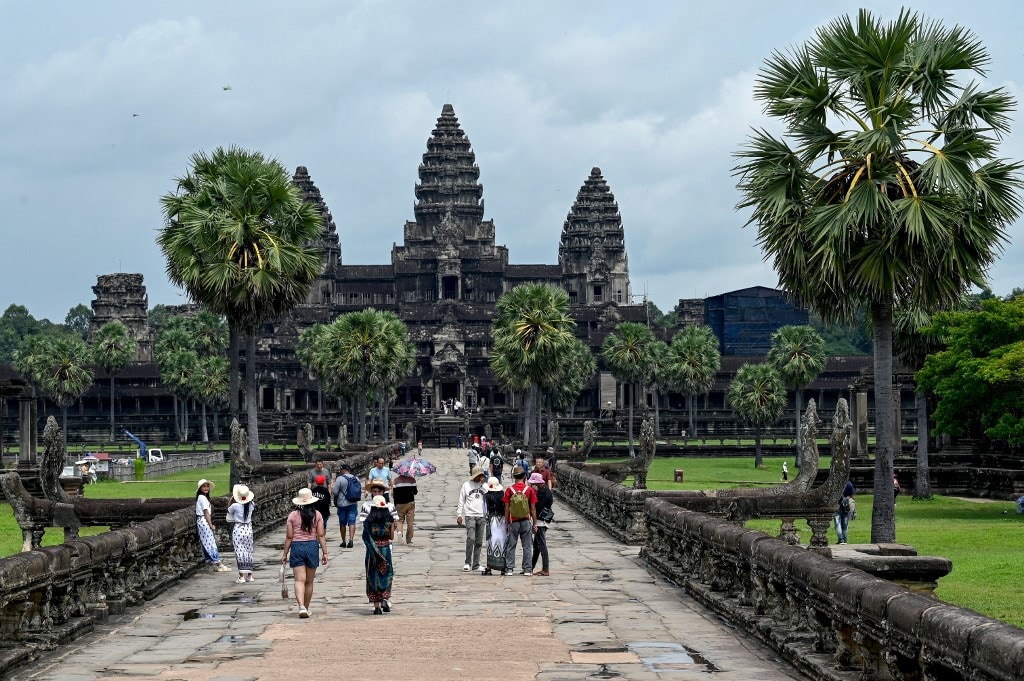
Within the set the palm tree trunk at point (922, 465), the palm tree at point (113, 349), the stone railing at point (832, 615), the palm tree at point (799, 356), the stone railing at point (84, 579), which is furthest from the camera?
the palm tree at point (113, 349)

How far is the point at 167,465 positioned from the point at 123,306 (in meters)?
89.7

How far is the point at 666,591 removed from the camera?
61.4ft

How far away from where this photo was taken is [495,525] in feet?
70.1

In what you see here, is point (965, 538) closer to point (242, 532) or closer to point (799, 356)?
point (242, 532)

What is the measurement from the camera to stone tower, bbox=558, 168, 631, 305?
162m

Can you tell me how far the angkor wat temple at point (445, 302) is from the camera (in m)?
126

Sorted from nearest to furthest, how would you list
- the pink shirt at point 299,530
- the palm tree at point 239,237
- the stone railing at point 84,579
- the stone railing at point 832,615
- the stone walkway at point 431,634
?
the stone railing at point 832,615 < the stone walkway at point 431,634 < the stone railing at point 84,579 < the pink shirt at point 299,530 < the palm tree at point 239,237

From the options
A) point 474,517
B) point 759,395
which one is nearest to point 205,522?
point 474,517

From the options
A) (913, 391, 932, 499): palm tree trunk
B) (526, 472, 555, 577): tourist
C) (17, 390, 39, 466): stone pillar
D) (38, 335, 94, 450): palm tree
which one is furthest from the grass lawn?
(38, 335, 94, 450): palm tree

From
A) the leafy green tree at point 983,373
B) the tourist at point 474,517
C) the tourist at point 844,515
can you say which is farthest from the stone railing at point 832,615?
the leafy green tree at point 983,373

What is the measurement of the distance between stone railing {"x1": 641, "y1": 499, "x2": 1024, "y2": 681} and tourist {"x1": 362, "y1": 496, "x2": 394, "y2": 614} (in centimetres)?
371

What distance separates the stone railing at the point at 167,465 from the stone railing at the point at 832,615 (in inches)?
1940

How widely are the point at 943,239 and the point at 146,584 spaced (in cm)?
1176

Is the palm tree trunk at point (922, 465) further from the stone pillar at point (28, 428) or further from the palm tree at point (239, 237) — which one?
the stone pillar at point (28, 428)
